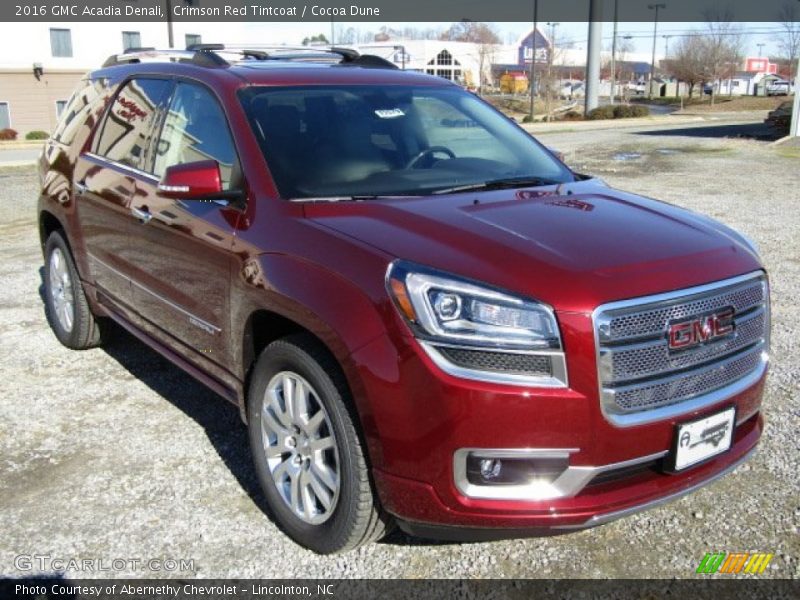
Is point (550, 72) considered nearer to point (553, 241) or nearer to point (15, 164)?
point (15, 164)

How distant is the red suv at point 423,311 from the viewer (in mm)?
2570

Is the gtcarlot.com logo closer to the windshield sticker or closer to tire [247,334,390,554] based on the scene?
tire [247,334,390,554]

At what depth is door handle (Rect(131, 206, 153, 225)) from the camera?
403 cm

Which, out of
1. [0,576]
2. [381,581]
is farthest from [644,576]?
[0,576]

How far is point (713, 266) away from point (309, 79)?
2138mm

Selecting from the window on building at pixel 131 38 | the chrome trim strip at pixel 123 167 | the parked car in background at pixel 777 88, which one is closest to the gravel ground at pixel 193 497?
the chrome trim strip at pixel 123 167

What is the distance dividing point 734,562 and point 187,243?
2.66 metres

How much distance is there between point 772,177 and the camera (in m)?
14.8

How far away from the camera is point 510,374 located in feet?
8.39

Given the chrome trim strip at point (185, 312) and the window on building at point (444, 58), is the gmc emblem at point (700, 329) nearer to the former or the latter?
the chrome trim strip at point (185, 312)

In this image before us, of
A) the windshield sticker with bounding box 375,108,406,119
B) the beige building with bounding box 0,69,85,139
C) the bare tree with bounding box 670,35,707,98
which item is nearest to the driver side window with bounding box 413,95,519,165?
the windshield sticker with bounding box 375,108,406,119

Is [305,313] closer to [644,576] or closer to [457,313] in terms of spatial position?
[457,313]

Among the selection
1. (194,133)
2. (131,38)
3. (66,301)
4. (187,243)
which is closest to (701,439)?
(187,243)

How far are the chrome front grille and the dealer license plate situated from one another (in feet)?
0.23
